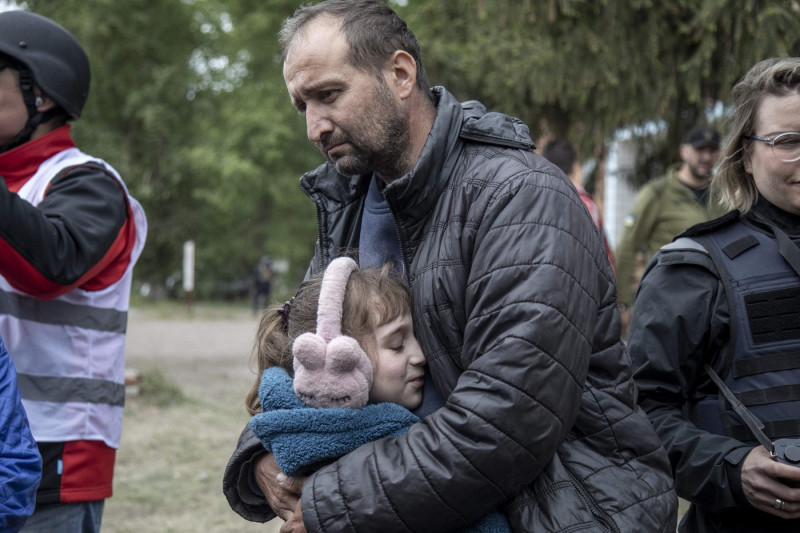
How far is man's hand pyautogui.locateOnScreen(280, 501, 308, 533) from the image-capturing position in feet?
6.10

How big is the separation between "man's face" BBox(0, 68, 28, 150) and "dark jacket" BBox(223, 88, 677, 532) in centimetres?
153

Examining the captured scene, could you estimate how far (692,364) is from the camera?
2588 mm

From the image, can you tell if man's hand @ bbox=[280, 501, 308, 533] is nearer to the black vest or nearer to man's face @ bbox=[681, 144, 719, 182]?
the black vest

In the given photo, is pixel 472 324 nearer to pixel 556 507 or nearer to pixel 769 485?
pixel 556 507

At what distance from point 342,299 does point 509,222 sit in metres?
0.40

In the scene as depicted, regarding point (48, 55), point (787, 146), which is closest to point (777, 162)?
point (787, 146)

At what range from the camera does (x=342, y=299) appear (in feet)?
6.45

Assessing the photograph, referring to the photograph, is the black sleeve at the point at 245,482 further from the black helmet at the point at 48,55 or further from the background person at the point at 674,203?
the background person at the point at 674,203

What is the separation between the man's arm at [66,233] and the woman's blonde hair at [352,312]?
815mm

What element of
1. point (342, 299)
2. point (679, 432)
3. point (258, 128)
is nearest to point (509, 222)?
point (342, 299)

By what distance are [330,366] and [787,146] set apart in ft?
4.90

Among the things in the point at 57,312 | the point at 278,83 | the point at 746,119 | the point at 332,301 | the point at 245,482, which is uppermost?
the point at 746,119

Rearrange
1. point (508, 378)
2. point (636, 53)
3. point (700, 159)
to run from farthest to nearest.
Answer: point (636, 53) < point (700, 159) < point (508, 378)

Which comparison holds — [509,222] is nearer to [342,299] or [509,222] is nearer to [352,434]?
[342,299]
